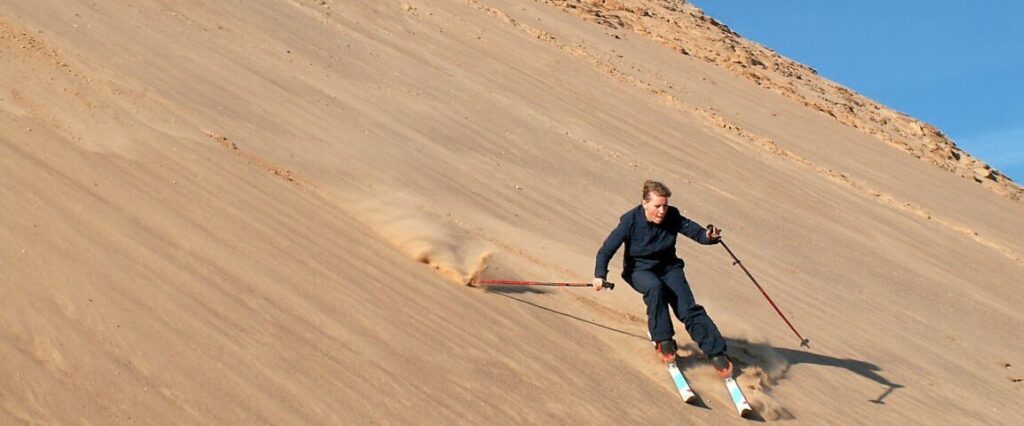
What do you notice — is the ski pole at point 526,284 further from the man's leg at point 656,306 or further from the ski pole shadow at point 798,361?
the ski pole shadow at point 798,361

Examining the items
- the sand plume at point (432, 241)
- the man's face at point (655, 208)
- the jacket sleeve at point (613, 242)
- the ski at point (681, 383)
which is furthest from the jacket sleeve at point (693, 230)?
the sand plume at point (432, 241)

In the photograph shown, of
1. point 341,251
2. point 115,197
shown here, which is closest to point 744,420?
point 341,251

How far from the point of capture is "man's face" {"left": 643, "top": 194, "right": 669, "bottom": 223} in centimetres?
634

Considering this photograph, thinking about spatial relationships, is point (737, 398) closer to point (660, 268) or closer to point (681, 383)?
point (681, 383)

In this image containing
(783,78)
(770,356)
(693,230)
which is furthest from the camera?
(783,78)

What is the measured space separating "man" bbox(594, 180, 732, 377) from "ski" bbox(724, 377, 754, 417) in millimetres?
83

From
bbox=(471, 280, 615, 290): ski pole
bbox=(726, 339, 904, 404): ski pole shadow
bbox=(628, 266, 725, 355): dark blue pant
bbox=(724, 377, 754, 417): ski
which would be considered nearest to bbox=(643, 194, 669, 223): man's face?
bbox=(628, 266, 725, 355): dark blue pant

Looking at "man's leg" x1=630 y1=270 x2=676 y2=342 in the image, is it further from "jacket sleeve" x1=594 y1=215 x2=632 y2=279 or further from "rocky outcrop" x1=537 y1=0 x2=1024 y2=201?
Answer: "rocky outcrop" x1=537 y1=0 x2=1024 y2=201

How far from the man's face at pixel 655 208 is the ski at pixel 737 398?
89cm

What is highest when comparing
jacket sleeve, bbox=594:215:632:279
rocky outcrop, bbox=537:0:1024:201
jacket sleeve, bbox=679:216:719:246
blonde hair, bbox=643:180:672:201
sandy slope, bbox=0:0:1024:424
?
rocky outcrop, bbox=537:0:1024:201

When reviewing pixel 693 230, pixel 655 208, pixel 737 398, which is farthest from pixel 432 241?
pixel 737 398

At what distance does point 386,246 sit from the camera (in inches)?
264

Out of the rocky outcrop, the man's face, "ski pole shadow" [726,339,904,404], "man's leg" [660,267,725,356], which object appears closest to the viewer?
"man's leg" [660,267,725,356]

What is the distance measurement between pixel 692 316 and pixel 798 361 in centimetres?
134
